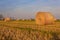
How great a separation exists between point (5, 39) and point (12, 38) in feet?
1.05

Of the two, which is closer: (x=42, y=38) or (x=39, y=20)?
(x=42, y=38)

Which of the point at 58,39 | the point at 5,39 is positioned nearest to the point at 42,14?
the point at 58,39

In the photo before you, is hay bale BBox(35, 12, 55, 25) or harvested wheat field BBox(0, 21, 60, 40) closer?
harvested wheat field BBox(0, 21, 60, 40)

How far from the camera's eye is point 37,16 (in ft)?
55.3

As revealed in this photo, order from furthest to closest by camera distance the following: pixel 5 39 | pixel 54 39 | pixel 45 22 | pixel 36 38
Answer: pixel 45 22, pixel 54 39, pixel 36 38, pixel 5 39

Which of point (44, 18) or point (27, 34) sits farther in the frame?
point (44, 18)

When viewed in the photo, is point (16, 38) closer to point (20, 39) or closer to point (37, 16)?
point (20, 39)

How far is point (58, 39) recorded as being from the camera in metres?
6.05

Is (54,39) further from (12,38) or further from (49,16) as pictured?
(49,16)

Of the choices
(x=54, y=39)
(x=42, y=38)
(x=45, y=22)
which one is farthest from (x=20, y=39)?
(x=45, y=22)

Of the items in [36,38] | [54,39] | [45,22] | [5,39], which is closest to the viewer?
[5,39]

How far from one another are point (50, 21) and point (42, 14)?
1.03m

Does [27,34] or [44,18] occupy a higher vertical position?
[27,34]

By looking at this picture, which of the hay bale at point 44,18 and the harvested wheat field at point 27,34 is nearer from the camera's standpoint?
the harvested wheat field at point 27,34
